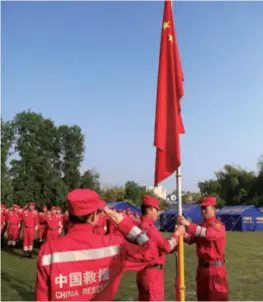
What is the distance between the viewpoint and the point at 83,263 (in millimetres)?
2441

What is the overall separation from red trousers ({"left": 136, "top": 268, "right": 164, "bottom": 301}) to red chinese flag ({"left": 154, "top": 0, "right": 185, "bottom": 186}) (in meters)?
1.18

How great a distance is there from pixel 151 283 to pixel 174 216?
25.0 m

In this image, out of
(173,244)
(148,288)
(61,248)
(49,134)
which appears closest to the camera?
(61,248)

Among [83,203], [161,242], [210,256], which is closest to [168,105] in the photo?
[161,242]

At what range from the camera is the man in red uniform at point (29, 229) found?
14828mm

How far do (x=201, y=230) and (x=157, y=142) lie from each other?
4.55 ft

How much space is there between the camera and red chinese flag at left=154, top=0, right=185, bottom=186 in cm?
480

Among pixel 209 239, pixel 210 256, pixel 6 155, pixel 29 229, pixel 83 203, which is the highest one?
pixel 6 155

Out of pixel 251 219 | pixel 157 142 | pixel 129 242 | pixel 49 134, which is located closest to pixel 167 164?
pixel 157 142

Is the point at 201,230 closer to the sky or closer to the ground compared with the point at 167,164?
closer to the ground

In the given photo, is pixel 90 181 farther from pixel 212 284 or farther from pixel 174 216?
pixel 212 284

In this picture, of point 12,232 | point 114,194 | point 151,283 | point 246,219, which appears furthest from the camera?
point 114,194

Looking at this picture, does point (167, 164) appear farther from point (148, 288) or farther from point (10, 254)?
point (10, 254)

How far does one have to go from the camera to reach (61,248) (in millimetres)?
2432
